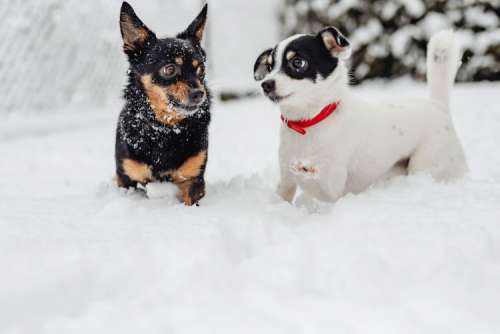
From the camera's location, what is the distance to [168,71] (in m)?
2.46

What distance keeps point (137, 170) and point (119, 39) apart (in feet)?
15.7

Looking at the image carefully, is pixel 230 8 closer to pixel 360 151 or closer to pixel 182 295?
pixel 360 151

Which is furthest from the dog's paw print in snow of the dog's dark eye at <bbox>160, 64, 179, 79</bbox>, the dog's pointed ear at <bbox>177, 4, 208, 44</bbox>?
the dog's pointed ear at <bbox>177, 4, 208, 44</bbox>

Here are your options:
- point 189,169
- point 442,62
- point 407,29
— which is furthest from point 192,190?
point 407,29

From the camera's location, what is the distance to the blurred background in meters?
5.83

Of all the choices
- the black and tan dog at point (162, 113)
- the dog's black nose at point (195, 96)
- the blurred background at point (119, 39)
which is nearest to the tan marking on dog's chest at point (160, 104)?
the black and tan dog at point (162, 113)

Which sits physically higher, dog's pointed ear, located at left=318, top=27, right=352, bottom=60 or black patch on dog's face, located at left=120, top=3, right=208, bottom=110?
dog's pointed ear, located at left=318, top=27, right=352, bottom=60

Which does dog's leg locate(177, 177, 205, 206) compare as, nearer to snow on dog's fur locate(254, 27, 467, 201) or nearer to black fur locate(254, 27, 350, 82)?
snow on dog's fur locate(254, 27, 467, 201)

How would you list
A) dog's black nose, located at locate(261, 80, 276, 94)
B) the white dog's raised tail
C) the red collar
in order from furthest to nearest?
1. the white dog's raised tail
2. the red collar
3. dog's black nose, located at locate(261, 80, 276, 94)

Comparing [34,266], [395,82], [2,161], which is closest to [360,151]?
[34,266]

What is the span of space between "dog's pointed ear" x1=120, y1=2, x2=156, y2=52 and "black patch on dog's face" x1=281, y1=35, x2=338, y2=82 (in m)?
0.70

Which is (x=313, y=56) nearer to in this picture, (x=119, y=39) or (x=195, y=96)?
(x=195, y=96)

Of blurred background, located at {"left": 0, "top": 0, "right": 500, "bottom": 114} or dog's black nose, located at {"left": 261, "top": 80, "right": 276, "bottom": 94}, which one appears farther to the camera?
blurred background, located at {"left": 0, "top": 0, "right": 500, "bottom": 114}

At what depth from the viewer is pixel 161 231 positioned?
2047 mm
